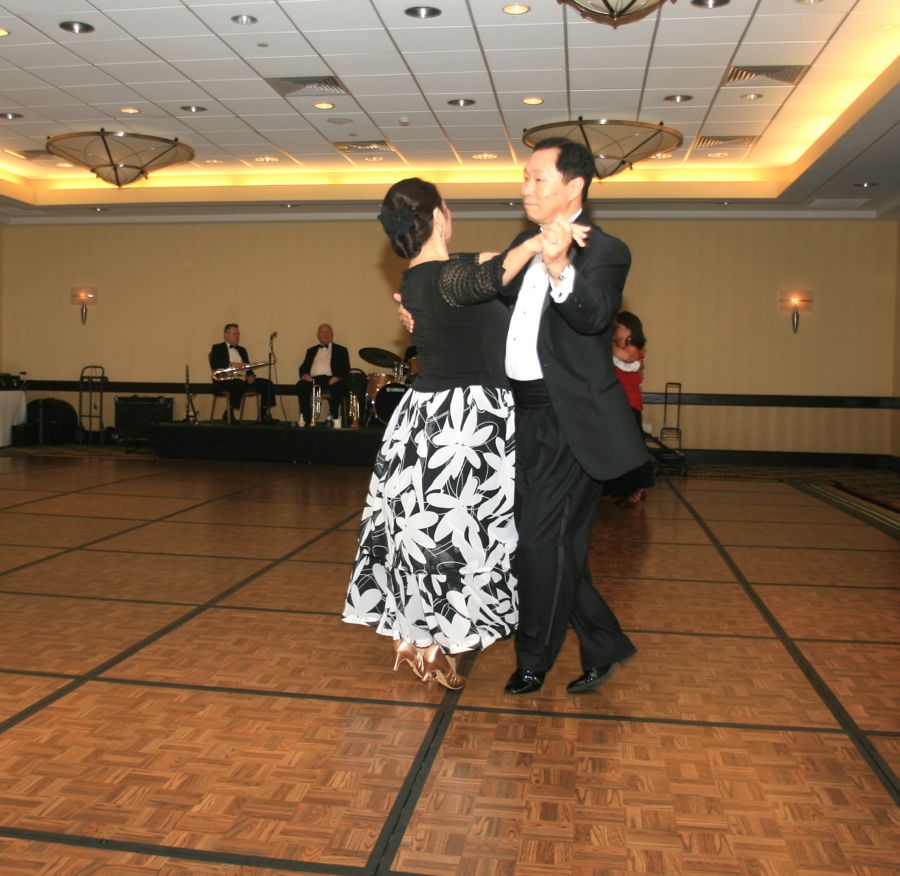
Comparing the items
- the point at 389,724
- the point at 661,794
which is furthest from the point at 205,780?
the point at 661,794

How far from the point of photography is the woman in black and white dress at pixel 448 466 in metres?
2.63

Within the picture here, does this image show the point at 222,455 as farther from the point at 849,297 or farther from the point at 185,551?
the point at 849,297

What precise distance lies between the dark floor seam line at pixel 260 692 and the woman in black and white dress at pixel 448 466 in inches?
6.8

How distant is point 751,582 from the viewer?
14.4ft

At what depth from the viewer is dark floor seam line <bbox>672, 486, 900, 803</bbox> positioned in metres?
2.23

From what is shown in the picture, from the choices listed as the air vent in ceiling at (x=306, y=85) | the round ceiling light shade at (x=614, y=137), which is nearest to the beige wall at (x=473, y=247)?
the round ceiling light shade at (x=614, y=137)

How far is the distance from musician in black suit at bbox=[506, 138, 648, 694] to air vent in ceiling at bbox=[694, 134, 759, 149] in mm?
7468

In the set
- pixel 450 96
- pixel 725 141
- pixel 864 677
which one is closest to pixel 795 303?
pixel 725 141

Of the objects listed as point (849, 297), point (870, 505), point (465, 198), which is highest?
point (465, 198)

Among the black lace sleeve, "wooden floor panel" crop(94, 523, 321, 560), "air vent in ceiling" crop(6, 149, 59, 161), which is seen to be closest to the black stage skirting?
"air vent in ceiling" crop(6, 149, 59, 161)

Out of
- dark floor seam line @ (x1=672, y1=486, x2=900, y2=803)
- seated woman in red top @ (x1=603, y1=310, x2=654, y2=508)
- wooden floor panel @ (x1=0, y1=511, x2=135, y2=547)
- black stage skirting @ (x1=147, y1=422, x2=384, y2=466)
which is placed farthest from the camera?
black stage skirting @ (x1=147, y1=422, x2=384, y2=466)

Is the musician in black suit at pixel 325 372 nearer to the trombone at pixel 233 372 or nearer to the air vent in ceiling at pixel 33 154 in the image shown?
the trombone at pixel 233 372

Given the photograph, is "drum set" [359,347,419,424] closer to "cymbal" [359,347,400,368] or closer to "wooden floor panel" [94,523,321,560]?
"cymbal" [359,347,400,368]

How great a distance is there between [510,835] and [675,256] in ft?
35.3
